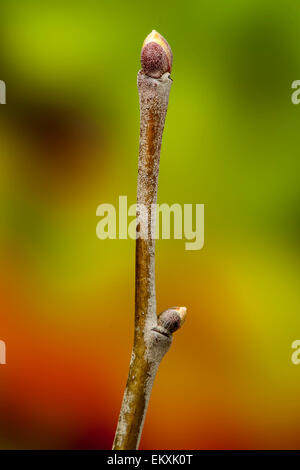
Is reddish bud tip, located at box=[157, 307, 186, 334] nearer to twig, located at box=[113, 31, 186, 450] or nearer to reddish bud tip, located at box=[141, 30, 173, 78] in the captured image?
twig, located at box=[113, 31, 186, 450]

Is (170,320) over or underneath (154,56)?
underneath

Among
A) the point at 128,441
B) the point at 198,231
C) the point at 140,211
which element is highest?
the point at 198,231

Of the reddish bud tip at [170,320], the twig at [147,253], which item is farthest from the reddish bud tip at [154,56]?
the reddish bud tip at [170,320]

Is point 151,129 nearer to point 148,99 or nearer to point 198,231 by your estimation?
point 148,99

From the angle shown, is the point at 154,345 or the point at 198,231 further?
the point at 198,231

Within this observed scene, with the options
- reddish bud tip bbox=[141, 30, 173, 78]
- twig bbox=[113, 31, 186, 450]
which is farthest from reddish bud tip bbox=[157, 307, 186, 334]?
reddish bud tip bbox=[141, 30, 173, 78]

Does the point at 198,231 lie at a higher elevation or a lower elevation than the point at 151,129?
higher

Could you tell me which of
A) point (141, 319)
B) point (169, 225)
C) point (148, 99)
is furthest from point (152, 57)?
point (169, 225)

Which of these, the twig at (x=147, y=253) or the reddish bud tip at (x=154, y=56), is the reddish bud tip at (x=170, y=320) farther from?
the reddish bud tip at (x=154, y=56)
